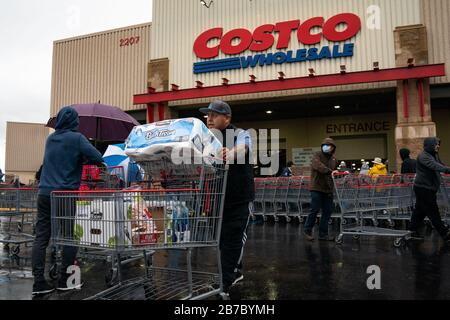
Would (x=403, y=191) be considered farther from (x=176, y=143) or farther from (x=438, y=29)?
(x=438, y=29)

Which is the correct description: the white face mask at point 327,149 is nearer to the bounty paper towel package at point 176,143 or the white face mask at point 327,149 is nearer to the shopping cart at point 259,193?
the bounty paper towel package at point 176,143

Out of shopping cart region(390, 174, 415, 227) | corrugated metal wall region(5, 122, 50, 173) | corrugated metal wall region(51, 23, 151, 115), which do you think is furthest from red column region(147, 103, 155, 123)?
corrugated metal wall region(5, 122, 50, 173)

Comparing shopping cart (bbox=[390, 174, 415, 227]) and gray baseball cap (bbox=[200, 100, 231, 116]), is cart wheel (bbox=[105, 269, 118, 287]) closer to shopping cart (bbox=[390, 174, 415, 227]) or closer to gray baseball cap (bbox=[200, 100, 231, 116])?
gray baseball cap (bbox=[200, 100, 231, 116])

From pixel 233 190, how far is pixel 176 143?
29.1 inches

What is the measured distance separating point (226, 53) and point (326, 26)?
150 inches

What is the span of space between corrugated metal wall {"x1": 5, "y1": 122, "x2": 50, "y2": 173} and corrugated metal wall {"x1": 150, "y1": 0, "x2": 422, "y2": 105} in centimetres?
2143

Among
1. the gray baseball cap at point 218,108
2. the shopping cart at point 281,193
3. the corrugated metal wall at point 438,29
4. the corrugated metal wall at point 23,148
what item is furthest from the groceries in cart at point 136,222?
the corrugated metal wall at point 23,148

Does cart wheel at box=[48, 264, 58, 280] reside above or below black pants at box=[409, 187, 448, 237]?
below

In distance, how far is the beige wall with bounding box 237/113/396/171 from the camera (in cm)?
1864

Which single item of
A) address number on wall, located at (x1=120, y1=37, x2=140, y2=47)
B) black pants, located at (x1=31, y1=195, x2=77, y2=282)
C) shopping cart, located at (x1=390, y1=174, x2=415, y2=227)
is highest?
address number on wall, located at (x1=120, y1=37, x2=140, y2=47)

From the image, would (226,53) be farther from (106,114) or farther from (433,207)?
(433,207)

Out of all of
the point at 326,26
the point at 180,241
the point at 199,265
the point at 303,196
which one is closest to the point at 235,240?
the point at 180,241

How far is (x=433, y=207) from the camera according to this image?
6.70 m

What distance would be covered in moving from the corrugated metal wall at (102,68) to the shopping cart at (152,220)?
48.3 ft
